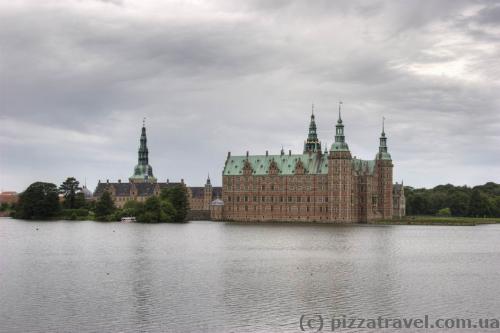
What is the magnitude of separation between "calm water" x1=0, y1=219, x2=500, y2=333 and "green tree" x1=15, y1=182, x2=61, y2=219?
79.6 m

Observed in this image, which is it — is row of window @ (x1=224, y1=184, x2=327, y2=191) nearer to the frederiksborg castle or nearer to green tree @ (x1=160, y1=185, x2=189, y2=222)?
the frederiksborg castle

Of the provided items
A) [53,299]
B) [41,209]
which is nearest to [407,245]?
[53,299]

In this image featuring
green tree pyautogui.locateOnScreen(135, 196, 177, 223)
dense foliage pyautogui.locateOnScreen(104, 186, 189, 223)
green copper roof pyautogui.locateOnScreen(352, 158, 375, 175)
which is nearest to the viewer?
green tree pyautogui.locateOnScreen(135, 196, 177, 223)

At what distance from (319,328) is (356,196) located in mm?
123742

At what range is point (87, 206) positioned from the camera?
15988 centimetres

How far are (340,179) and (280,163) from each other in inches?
643

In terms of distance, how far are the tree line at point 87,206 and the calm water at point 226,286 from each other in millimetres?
64231

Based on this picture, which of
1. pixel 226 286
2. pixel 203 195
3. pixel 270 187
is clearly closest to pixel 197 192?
pixel 203 195

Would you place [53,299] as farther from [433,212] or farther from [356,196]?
[433,212]

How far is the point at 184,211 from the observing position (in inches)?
5404

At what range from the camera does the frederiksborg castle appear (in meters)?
146

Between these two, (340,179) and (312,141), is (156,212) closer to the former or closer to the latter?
(340,179)

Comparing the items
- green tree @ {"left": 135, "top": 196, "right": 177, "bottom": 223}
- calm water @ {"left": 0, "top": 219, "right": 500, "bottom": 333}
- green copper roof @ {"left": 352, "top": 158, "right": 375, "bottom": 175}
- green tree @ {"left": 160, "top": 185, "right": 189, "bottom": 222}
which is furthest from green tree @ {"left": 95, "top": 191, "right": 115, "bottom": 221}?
calm water @ {"left": 0, "top": 219, "right": 500, "bottom": 333}

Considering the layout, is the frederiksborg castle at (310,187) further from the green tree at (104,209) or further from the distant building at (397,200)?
the green tree at (104,209)
